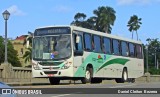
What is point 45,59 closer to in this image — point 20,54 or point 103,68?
point 103,68

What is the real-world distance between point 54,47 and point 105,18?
81040mm

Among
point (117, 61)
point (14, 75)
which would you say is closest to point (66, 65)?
point (14, 75)

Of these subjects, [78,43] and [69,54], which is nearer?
[69,54]

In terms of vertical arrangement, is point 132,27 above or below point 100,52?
above

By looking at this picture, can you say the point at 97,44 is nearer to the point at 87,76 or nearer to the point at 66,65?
the point at 87,76

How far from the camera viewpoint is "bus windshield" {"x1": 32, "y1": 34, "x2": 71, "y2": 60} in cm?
2525

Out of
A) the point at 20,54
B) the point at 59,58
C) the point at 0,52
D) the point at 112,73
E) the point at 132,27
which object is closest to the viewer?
the point at 59,58

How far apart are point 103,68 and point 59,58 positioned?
5489 mm

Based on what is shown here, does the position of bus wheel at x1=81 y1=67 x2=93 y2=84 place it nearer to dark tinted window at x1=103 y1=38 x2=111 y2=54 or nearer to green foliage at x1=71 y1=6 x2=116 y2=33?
dark tinted window at x1=103 y1=38 x2=111 y2=54

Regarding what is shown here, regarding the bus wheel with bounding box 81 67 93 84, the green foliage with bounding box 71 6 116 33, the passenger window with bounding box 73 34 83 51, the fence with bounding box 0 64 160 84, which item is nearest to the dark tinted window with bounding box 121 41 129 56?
the bus wheel with bounding box 81 67 93 84

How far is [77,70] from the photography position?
2592 cm

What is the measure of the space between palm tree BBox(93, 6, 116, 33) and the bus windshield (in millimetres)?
79927

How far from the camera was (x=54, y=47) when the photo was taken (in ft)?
82.9

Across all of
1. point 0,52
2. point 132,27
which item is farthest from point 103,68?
point 132,27
